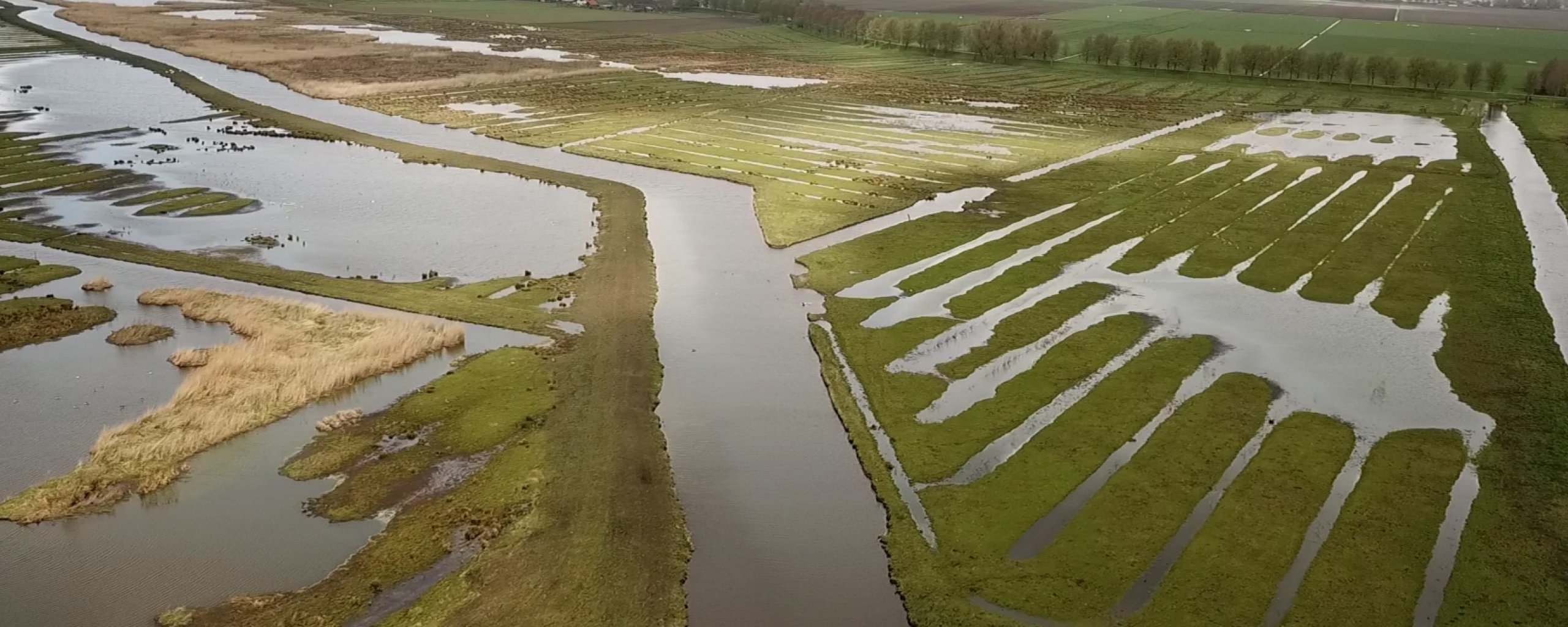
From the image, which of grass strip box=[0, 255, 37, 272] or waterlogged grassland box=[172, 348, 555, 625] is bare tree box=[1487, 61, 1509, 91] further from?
grass strip box=[0, 255, 37, 272]

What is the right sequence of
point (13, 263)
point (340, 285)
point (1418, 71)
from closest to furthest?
point (340, 285) → point (13, 263) → point (1418, 71)

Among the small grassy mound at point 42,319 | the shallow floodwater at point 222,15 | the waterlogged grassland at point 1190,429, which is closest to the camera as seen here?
the waterlogged grassland at point 1190,429

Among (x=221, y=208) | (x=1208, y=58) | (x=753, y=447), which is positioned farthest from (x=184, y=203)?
(x=1208, y=58)

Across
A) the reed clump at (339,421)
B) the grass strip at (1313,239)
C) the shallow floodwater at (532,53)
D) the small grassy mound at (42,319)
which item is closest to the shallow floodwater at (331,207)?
the small grassy mound at (42,319)

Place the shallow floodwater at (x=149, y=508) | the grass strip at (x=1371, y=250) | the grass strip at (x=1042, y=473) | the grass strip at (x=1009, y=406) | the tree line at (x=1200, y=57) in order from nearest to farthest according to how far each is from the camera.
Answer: the shallow floodwater at (x=149, y=508)
the grass strip at (x=1042, y=473)
the grass strip at (x=1009, y=406)
the grass strip at (x=1371, y=250)
the tree line at (x=1200, y=57)

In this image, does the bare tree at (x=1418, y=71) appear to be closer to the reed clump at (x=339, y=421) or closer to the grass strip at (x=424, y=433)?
the grass strip at (x=424, y=433)

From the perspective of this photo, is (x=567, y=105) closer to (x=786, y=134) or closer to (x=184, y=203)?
(x=786, y=134)
